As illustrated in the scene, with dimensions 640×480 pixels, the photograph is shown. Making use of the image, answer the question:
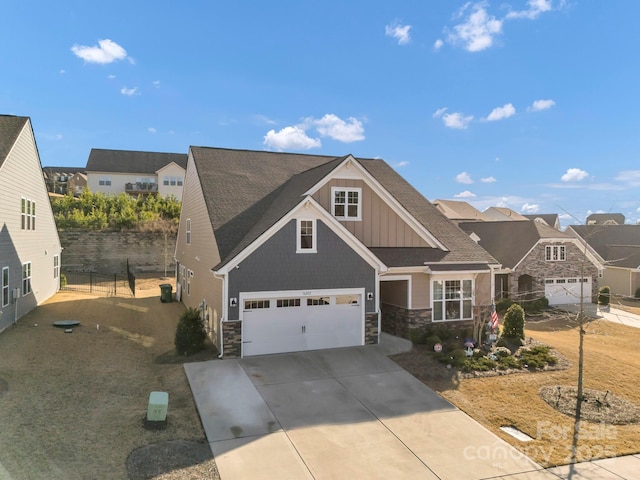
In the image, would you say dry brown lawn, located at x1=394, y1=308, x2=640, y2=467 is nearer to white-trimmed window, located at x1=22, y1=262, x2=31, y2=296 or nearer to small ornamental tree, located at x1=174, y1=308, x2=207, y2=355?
small ornamental tree, located at x1=174, y1=308, x2=207, y2=355

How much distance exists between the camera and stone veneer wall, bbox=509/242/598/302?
3008 cm

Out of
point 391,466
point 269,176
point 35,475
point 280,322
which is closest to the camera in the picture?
point 35,475

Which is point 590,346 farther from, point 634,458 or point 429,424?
point 429,424

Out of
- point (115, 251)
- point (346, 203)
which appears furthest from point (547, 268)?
point (115, 251)

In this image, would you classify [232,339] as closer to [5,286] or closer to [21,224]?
[5,286]

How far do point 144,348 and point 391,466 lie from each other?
10.7 metres

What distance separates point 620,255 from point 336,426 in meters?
40.8

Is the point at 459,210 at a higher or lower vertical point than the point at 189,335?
higher

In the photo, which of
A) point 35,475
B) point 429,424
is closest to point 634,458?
point 429,424

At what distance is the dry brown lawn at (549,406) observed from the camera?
9.48m

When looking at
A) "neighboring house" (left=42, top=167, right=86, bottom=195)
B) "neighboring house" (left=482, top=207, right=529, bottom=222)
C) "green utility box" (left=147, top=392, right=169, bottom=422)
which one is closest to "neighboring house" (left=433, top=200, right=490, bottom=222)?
"neighboring house" (left=482, top=207, right=529, bottom=222)

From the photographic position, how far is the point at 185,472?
310 inches

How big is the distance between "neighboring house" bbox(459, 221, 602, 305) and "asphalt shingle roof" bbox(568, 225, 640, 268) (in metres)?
8.55

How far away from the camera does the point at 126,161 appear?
58.4 metres
